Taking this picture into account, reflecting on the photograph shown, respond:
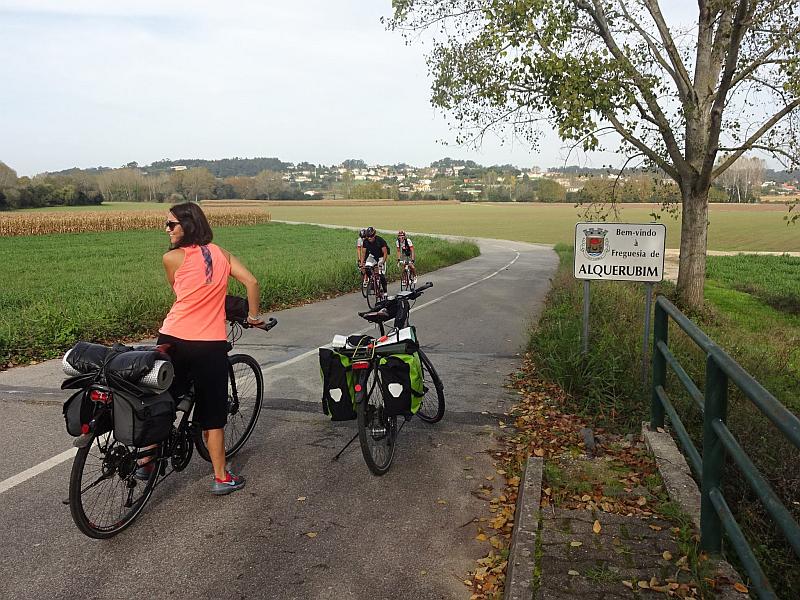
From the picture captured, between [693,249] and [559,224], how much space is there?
217 feet

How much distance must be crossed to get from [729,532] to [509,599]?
103 centimetres

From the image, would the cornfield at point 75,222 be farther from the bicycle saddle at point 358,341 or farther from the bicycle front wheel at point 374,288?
the bicycle saddle at point 358,341

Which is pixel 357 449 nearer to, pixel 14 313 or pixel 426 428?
pixel 426 428

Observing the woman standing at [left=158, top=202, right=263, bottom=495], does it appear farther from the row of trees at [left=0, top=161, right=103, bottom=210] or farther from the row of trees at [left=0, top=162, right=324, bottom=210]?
the row of trees at [left=0, top=161, right=103, bottom=210]

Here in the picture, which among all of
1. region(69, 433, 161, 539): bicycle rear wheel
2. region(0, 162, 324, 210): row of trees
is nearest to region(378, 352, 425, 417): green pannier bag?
region(69, 433, 161, 539): bicycle rear wheel

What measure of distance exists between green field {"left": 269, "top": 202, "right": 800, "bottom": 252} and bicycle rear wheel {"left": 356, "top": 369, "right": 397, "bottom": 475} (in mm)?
46070

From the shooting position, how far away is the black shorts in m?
4.25

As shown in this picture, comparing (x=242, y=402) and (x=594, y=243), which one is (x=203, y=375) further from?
(x=594, y=243)

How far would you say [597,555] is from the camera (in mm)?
3508

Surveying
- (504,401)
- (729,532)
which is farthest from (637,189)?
(729,532)

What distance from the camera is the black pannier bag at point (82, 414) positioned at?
371 centimetres

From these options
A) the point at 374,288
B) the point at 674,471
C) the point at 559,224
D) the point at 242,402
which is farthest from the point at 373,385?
the point at 559,224

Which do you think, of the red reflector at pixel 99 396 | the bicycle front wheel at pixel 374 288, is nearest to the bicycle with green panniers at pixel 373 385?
the red reflector at pixel 99 396

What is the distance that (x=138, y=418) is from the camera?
148 inches
